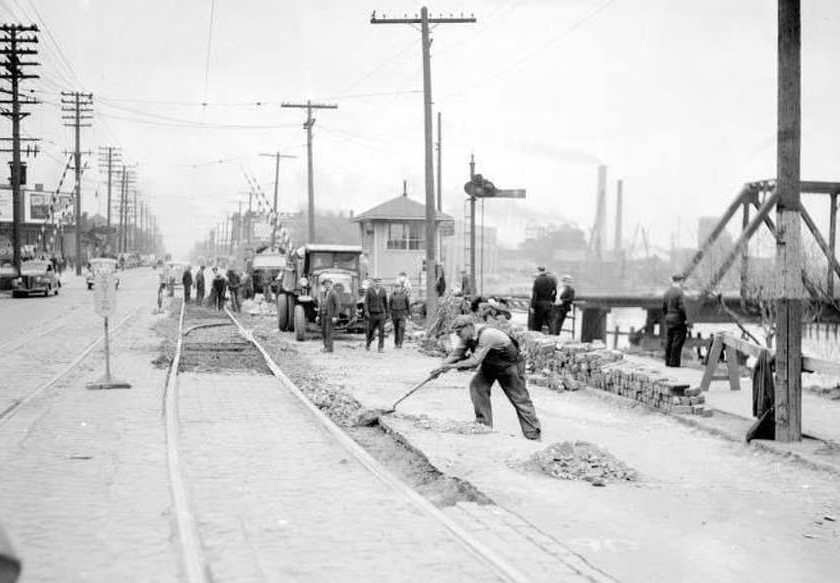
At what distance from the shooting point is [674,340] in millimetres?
18016

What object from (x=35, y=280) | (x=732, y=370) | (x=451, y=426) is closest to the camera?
(x=451, y=426)

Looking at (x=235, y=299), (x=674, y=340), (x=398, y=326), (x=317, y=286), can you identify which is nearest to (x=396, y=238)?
(x=235, y=299)

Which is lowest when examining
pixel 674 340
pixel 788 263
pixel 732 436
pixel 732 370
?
pixel 732 436

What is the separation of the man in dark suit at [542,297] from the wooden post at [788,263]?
10.6 m

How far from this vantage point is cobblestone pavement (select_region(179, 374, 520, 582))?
583 centimetres

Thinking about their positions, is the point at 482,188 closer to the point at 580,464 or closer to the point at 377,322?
the point at 377,322

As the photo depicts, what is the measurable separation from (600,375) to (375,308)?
25.6 ft

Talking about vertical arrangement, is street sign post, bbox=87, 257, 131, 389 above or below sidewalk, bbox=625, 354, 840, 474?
above

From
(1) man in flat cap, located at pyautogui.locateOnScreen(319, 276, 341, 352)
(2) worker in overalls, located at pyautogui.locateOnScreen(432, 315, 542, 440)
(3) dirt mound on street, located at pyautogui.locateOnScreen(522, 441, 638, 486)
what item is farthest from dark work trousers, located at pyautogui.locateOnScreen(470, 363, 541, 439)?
(1) man in flat cap, located at pyautogui.locateOnScreen(319, 276, 341, 352)

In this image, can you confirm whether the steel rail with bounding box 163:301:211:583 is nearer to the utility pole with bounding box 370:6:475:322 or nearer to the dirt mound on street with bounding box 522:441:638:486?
the dirt mound on street with bounding box 522:441:638:486

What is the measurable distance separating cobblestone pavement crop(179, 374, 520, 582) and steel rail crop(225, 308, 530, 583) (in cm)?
6

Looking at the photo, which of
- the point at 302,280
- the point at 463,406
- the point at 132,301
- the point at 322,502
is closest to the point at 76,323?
the point at 302,280

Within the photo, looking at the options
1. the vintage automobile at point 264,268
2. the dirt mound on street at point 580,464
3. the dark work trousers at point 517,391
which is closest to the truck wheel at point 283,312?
the dark work trousers at point 517,391

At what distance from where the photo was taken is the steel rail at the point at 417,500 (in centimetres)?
573
